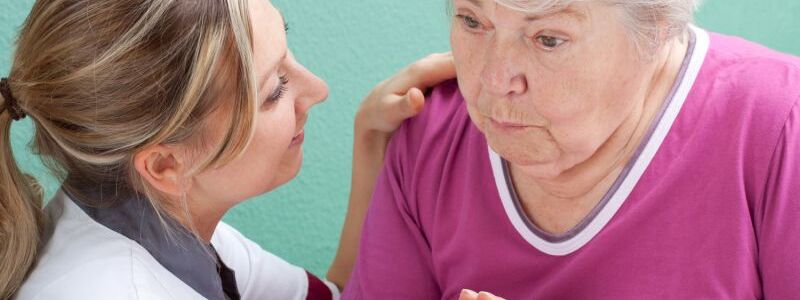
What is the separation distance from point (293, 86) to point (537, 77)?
42 centimetres

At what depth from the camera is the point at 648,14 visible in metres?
0.96

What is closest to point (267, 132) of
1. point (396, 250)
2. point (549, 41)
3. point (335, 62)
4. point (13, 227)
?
point (396, 250)

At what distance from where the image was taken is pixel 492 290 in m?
1.26

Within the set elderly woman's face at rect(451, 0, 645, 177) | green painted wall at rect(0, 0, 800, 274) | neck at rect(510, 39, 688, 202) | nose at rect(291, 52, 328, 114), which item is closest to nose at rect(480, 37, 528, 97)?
elderly woman's face at rect(451, 0, 645, 177)

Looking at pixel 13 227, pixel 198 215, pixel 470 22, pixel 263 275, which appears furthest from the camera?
pixel 263 275

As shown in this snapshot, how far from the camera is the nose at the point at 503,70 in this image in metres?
1.02

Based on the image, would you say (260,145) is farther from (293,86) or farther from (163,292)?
(163,292)

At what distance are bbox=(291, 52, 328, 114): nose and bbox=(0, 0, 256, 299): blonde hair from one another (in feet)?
0.46

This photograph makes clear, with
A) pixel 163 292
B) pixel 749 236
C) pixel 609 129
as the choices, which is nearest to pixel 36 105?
pixel 163 292

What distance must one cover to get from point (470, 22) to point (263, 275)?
2.40ft

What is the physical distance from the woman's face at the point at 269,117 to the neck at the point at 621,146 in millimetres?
315

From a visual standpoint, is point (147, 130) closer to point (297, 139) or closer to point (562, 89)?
point (297, 139)

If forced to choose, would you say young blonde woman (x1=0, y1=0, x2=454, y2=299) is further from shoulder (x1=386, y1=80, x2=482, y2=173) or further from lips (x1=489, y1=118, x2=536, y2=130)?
lips (x1=489, y1=118, x2=536, y2=130)

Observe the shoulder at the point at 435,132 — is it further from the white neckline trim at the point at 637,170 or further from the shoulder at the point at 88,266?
the shoulder at the point at 88,266
